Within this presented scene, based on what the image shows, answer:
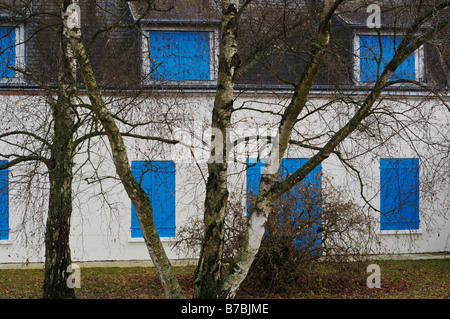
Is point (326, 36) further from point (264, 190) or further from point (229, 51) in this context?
point (264, 190)

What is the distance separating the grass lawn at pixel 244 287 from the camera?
11391mm

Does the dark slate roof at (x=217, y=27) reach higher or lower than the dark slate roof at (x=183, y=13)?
lower

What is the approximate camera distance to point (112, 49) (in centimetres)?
1106

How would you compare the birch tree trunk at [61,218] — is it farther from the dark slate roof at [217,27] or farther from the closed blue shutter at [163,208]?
the closed blue shutter at [163,208]

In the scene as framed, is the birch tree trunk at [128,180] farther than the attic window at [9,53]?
No

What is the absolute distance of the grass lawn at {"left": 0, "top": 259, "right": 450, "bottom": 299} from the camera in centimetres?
1139

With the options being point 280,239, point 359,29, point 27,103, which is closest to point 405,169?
point 359,29

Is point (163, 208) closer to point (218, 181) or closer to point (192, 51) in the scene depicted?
point (192, 51)

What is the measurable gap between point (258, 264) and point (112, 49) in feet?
15.5

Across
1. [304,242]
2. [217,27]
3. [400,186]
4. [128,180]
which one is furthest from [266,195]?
[400,186]

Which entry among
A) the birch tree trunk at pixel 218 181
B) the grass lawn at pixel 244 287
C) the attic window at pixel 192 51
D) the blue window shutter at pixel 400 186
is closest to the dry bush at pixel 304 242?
the grass lawn at pixel 244 287

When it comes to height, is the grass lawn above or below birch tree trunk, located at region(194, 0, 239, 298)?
below

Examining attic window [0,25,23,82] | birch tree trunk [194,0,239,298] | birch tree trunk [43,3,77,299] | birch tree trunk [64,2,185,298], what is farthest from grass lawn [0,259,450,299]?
attic window [0,25,23,82]

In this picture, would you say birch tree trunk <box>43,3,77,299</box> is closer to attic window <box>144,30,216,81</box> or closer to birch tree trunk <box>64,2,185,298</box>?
birch tree trunk <box>64,2,185,298</box>
